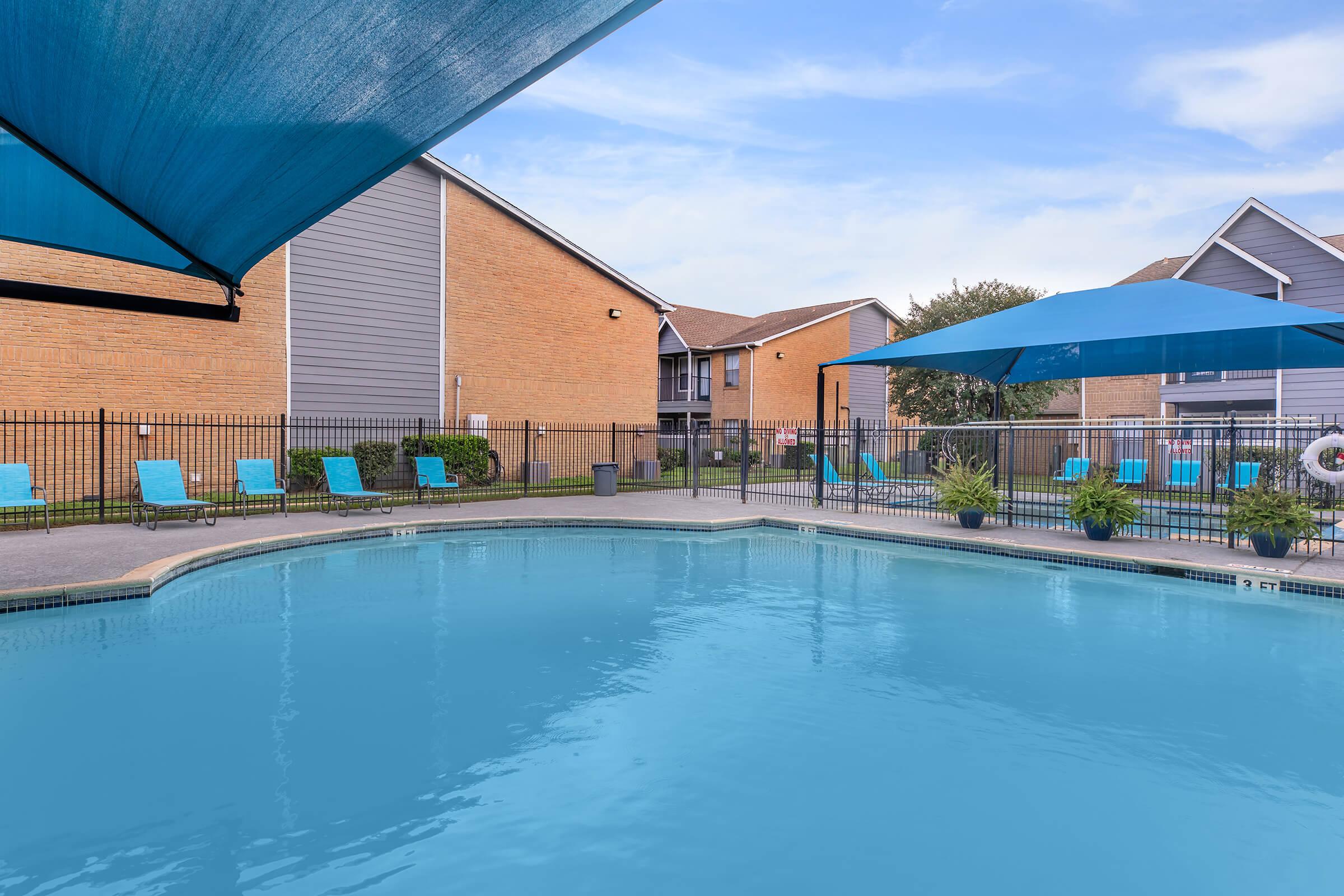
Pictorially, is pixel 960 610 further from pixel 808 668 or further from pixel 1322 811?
pixel 1322 811

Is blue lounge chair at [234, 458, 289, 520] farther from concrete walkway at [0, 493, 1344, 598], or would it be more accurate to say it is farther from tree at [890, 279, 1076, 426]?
tree at [890, 279, 1076, 426]

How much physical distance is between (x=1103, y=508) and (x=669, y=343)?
2242 cm

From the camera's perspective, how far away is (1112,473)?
440 inches

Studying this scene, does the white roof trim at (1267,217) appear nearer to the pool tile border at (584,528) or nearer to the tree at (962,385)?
the tree at (962,385)

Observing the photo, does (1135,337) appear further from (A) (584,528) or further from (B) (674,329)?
(B) (674,329)

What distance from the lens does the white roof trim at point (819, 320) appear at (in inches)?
1072

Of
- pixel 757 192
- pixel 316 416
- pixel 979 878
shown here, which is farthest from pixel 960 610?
pixel 757 192

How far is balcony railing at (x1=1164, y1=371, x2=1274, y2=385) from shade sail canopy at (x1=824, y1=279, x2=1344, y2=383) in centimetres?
706

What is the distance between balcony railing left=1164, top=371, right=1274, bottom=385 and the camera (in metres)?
18.1

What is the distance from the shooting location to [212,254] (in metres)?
5.73

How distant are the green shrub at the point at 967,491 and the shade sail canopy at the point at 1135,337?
1.84m

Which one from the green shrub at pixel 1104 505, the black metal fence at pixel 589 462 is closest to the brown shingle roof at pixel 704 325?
the black metal fence at pixel 589 462

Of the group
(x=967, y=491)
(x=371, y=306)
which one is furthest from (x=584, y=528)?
(x=371, y=306)

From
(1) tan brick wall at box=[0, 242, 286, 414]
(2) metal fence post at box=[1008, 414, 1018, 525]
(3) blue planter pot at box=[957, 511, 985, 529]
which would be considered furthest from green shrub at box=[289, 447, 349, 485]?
(2) metal fence post at box=[1008, 414, 1018, 525]
